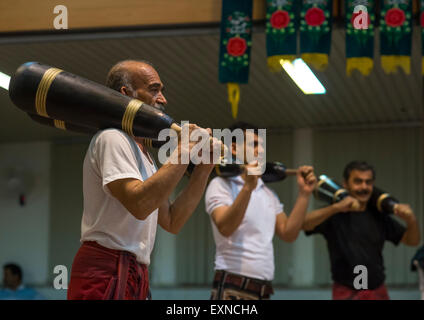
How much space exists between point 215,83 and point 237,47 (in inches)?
97.5

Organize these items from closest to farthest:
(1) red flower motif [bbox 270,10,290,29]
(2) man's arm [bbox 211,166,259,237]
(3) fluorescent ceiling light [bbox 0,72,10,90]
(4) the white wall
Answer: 1. (2) man's arm [bbox 211,166,259,237]
2. (3) fluorescent ceiling light [bbox 0,72,10,90]
3. (1) red flower motif [bbox 270,10,290,29]
4. (4) the white wall

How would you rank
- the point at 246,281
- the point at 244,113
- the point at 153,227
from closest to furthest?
the point at 153,227
the point at 246,281
the point at 244,113

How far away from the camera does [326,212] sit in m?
3.62

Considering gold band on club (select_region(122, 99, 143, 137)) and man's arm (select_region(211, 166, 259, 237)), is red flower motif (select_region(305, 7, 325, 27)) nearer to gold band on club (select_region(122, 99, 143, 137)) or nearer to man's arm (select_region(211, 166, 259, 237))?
man's arm (select_region(211, 166, 259, 237))

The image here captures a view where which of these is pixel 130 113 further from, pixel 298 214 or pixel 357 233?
pixel 357 233

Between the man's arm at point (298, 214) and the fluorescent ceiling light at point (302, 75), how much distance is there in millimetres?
786

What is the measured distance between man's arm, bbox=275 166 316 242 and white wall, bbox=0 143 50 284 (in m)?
6.32

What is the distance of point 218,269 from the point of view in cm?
305

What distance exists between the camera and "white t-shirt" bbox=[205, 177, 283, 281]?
301 cm

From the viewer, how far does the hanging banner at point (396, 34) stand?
150 inches

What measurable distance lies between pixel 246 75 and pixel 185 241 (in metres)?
5.24

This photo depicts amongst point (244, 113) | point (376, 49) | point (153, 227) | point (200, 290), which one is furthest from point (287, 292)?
point (153, 227)

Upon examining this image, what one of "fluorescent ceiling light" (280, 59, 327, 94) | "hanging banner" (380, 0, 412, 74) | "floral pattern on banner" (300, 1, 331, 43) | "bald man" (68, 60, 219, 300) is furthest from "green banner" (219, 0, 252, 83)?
"bald man" (68, 60, 219, 300)
